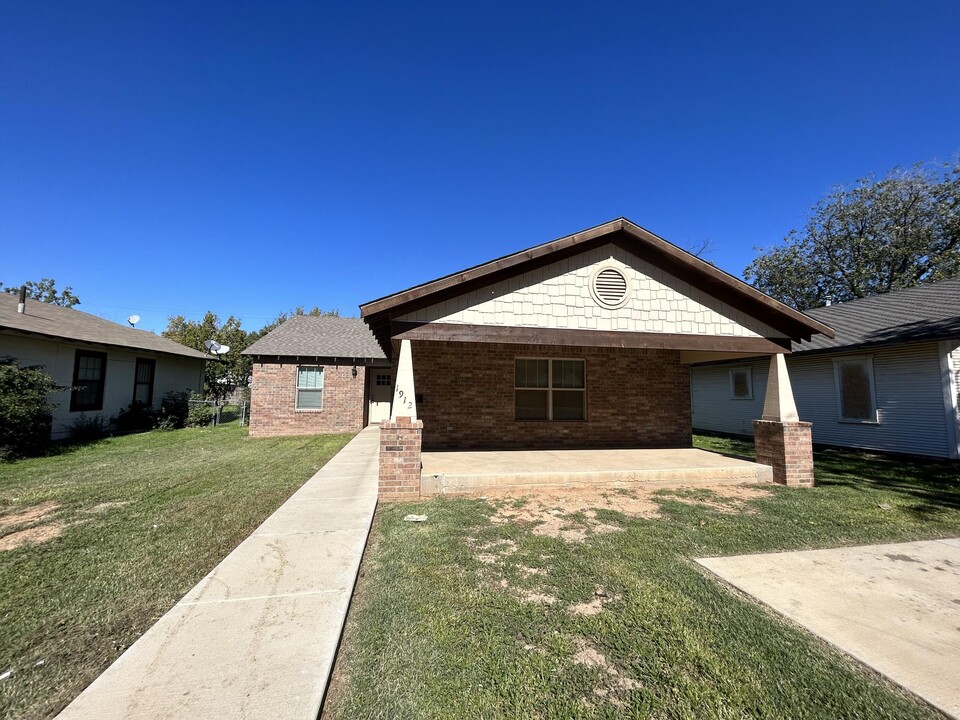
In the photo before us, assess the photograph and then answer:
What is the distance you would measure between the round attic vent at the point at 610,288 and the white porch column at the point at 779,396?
9.89 feet

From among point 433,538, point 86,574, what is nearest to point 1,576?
point 86,574

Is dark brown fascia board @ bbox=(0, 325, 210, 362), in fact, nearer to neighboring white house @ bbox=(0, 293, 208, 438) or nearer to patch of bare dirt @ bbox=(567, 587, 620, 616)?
neighboring white house @ bbox=(0, 293, 208, 438)

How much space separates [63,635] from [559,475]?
561 cm

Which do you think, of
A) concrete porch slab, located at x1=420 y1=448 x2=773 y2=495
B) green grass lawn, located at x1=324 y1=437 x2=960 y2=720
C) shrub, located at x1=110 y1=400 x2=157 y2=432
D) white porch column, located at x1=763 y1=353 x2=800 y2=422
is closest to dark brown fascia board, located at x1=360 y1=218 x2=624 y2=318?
concrete porch slab, located at x1=420 y1=448 x2=773 y2=495

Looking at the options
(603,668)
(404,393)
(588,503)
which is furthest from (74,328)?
(603,668)

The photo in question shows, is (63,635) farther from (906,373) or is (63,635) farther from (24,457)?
(906,373)

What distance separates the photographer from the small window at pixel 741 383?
14.2m

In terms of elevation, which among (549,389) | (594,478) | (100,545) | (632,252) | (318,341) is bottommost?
(100,545)

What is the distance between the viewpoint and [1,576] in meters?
3.44

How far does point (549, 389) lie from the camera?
9.55 meters

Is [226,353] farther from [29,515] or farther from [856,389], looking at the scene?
[856,389]

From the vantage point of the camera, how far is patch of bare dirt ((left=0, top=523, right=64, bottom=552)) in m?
4.13

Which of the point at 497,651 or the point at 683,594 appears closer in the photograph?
the point at 497,651

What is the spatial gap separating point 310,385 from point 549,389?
9.66 m
